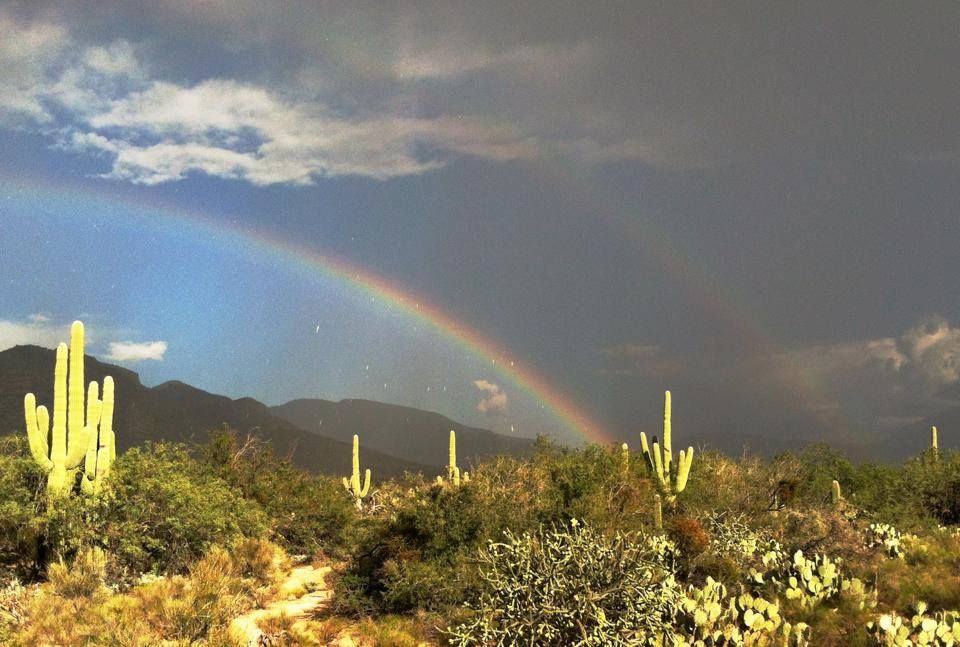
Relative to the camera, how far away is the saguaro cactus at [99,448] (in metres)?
17.0

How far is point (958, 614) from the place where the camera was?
874cm

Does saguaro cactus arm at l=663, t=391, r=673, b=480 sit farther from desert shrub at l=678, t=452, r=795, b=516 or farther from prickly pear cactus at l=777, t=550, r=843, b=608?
prickly pear cactus at l=777, t=550, r=843, b=608

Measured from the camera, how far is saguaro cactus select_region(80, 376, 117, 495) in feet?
55.7

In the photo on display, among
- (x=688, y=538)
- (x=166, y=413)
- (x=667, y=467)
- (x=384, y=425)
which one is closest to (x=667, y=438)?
(x=667, y=467)

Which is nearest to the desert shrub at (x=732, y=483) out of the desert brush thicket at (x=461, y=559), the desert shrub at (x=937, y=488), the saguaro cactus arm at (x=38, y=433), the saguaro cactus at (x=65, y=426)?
the desert brush thicket at (x=461, y=559)

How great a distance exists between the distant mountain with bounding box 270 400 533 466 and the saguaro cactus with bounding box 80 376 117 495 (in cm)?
13224

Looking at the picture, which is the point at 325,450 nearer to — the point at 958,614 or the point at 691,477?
the point at 691,477

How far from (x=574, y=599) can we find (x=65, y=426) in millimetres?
15030

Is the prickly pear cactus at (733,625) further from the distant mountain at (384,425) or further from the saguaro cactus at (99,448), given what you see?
the distant mountain at (384,425)

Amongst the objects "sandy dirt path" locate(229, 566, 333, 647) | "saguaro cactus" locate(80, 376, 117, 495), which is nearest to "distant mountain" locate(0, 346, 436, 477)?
"saguaro cactus" locate(80, 376, 117, 495)

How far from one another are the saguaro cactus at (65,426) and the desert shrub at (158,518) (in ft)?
3.37

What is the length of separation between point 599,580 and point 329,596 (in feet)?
27.0

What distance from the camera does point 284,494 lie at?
24.5 m

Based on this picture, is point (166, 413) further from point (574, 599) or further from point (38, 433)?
point (574, 599)
